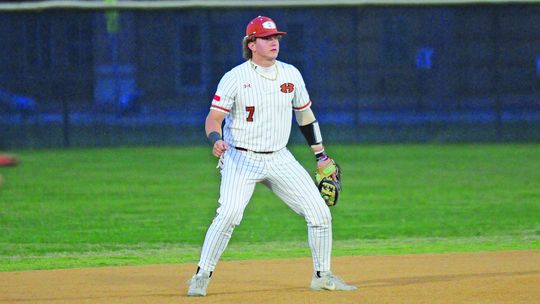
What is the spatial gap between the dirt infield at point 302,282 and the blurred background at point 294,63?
1131 centimetres

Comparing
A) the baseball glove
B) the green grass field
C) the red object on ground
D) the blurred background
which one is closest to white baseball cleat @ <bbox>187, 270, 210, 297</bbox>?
the baseball glove

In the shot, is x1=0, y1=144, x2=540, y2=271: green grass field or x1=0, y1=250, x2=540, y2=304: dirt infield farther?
x1=0, y1=144, x2=540, y2=271: green grass field

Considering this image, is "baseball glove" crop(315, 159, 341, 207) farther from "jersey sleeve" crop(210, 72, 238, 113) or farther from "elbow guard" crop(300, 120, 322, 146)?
"jersey sleeve" crop(210, 72, 238, 113)

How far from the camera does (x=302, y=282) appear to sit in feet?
26.3

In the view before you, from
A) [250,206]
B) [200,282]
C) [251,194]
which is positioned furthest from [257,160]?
[250,206]

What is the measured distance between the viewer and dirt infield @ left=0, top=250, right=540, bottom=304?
7.23 m

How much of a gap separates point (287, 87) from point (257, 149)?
43 centimetres

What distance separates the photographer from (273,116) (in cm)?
728

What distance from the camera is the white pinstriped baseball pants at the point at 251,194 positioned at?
716cm

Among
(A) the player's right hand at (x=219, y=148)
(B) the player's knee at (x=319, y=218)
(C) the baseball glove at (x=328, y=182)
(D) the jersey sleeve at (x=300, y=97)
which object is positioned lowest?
(B) the player's knee at (x=319, y=218)

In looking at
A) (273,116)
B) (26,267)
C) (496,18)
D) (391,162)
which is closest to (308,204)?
(273,116)

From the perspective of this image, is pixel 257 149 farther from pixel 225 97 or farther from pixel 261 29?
pixel 261 29

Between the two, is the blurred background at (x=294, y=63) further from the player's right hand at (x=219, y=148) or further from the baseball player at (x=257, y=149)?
the player's right hand at (x=219, y=148)

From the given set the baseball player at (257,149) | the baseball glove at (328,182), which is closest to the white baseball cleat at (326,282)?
the baseball player at (257,149)
